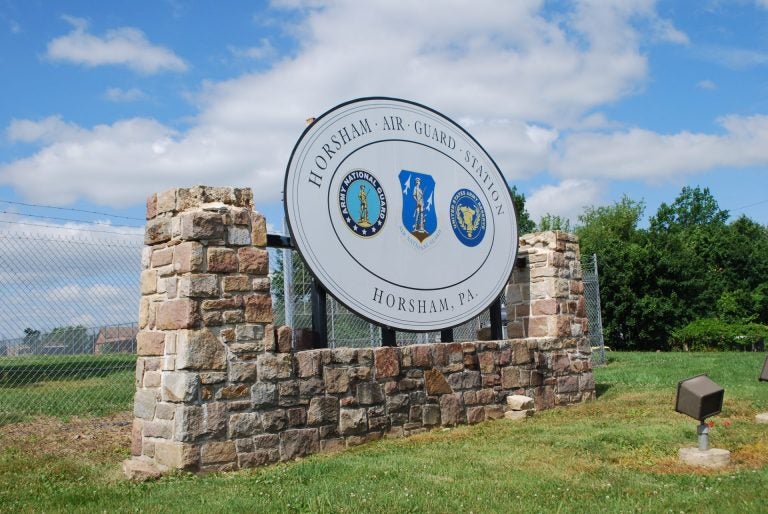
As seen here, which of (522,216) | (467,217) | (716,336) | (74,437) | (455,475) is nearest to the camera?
(455,475)

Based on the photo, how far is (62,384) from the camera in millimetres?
8039

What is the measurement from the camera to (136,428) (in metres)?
6.42

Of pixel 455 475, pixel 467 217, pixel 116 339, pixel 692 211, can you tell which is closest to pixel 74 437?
pixel 116 339

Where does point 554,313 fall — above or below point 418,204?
below

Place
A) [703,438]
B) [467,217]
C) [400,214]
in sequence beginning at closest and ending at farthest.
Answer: [703,438], [400,214], [467,217]

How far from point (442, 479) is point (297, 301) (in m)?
3.93

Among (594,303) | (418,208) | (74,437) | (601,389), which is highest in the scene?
(418,208)

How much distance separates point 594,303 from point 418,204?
9018mm

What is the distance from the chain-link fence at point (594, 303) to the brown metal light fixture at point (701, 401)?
9.64 meters

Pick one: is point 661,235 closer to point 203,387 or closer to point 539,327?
point 539,327

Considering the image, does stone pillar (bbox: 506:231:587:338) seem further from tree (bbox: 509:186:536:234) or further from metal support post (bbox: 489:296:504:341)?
tree (bbox: 509:186:536:234)

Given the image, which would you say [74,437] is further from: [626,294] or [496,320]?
[626,294]

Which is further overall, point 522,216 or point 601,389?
point 522,216

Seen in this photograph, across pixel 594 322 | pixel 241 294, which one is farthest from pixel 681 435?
pixel 594 322
